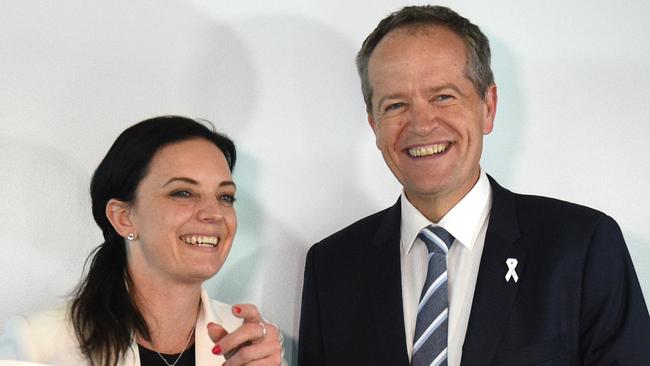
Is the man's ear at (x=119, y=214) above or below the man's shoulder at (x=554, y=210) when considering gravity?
above

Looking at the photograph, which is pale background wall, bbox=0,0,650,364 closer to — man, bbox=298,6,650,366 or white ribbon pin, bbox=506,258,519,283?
man, bbox=298,6,650,366

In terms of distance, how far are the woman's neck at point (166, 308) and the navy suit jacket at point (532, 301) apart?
32 cm

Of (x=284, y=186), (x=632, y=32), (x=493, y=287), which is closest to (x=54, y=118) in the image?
(x=284, y=186)

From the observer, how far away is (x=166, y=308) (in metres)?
2.09

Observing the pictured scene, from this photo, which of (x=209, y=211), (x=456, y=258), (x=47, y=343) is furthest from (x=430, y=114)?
(x=47, y=343)

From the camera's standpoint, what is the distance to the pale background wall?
2307 mm

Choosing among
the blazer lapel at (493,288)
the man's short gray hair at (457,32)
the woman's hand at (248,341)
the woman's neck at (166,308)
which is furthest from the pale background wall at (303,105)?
the woman's hand at (248,341)

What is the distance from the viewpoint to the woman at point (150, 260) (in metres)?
1.99

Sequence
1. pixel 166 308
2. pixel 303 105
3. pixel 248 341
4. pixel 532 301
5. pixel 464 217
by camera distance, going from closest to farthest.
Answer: pixel 248 341 → pixel 532 301 → pixel 464 217 → pixel 166 308 → pixel 303 105

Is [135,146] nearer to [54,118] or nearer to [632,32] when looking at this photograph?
[54,118]

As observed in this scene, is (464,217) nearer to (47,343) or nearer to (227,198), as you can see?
(227,198)

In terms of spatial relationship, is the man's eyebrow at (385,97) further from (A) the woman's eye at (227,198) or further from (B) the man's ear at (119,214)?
(B) the man's ear at (119,214)

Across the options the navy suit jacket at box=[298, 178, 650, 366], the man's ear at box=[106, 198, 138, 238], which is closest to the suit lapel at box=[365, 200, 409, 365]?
the navy suit jacket at box=[298, 178, 650, 366]

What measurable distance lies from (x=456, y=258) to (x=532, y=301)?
0.19 m
